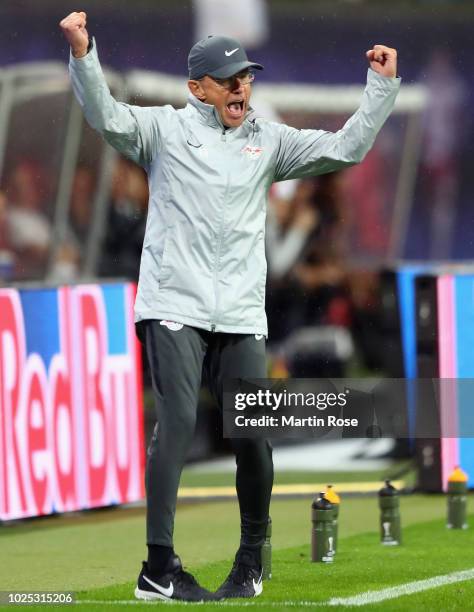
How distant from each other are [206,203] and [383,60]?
0.80 meters

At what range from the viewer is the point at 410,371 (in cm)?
1169

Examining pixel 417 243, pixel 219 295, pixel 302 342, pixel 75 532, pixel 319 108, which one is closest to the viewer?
pixel 219 295

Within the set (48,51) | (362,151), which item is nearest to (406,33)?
(48,51)

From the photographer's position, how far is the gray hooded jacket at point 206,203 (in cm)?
674

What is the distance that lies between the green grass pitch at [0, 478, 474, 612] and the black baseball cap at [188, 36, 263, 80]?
1.88 meters

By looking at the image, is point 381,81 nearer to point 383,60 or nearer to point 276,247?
point 383,60

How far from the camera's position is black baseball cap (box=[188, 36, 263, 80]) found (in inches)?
267

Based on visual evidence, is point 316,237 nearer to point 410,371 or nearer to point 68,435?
point 410,371

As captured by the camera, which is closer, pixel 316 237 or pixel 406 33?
pixel 406 33

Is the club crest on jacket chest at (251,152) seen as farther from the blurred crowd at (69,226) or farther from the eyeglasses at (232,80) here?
the blurred crowd at (69,226)

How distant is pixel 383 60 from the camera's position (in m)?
6.70

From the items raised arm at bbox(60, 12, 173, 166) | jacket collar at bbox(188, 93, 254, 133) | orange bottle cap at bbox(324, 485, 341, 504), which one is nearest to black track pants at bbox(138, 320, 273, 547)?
raised arm at bbox(60, 12, 173, 166)

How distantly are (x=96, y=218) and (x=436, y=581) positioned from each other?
7408 millimetres

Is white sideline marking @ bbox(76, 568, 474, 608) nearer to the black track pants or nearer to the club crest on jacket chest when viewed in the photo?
the black track pants
